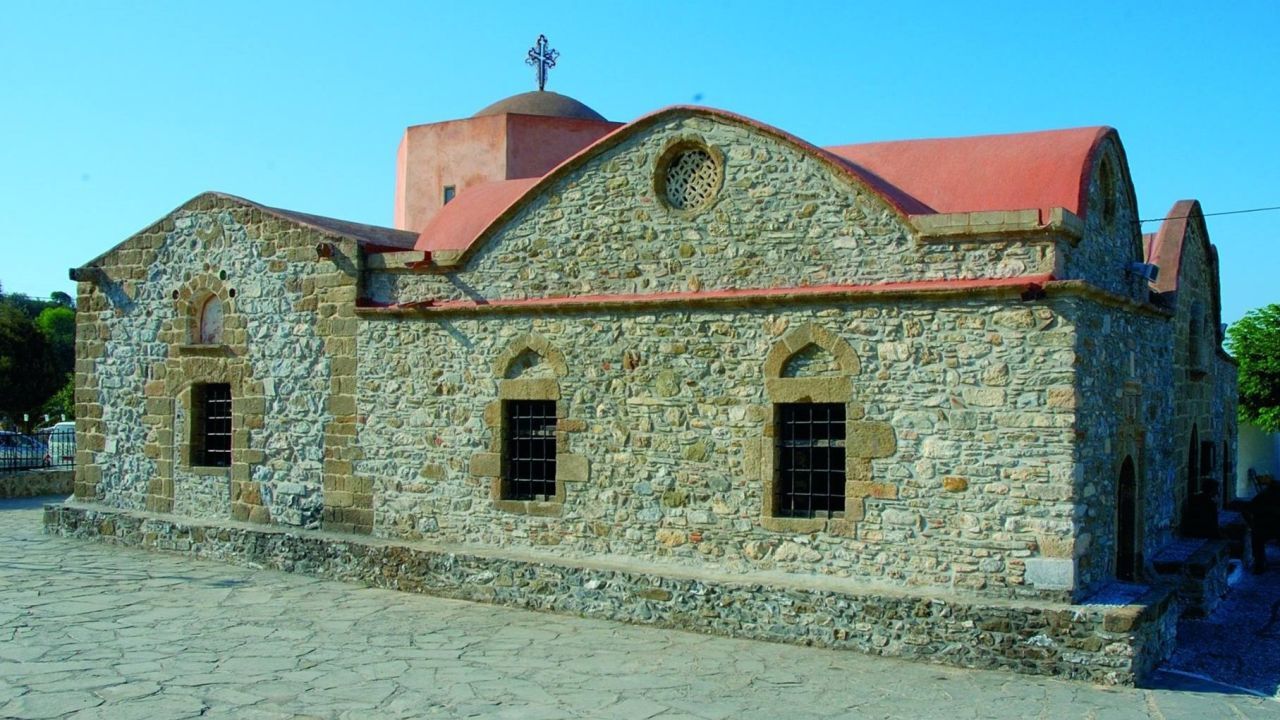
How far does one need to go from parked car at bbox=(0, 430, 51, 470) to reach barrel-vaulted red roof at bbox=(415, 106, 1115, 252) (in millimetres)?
12891

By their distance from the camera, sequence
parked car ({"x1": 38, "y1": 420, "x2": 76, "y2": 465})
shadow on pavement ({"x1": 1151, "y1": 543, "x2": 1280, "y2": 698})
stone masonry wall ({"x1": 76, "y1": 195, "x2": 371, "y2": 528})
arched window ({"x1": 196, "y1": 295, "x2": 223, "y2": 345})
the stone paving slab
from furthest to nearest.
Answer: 1. parked car ({"x1": 38, "y1": 420, "x2": 76, "y2": 465})
2. arched window ({"x1": 196, "y1": 295, "x2": 223, "y2": 345})
3. stone masonry wall ({"x1": 76, "y1": 195, "x2": 371, "y2": 528})
4. shadow on pavement ({"x1": 1151, "y1": 543, "x2": 1280, "y2": 698})
5. the stone paving slab

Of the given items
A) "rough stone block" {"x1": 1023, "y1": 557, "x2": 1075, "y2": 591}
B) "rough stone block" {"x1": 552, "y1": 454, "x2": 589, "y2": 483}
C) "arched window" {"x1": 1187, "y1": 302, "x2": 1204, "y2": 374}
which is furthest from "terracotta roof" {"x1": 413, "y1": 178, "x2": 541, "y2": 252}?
"arched window" {"x1": 1187, "y1": 302, "x2": 1204, "y2": 374}

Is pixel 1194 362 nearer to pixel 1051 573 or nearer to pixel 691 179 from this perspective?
pixel 1051 573

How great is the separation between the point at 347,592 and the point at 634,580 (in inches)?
119

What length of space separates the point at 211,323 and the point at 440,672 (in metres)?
6.54

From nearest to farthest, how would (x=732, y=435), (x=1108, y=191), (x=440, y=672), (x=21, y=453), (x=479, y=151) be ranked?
1. (x=440, y=672)
2. (x=732, y=435)
3. (x=1108, y=191)
4. (x=479, y=151)
5. (x=21, y=453)

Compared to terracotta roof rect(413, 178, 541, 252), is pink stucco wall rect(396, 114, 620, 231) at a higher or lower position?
higher

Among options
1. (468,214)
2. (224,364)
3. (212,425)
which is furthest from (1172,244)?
(212,425)

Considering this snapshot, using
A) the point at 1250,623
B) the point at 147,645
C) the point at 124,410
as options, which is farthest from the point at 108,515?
the point at 1250,623

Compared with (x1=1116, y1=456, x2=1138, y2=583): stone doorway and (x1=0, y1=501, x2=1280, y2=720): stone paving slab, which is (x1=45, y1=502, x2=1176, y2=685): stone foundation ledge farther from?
(x1=1116, y1=456, x2=1138, y2=583): stone doorway

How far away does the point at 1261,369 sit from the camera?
69.5 feet

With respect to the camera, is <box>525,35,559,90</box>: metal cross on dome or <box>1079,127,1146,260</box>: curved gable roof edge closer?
<box>1079,127,1146,260</box>: curved gable roof edge

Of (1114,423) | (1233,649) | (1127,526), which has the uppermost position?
(1114,423)

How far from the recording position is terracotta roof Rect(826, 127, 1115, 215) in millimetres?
8969
